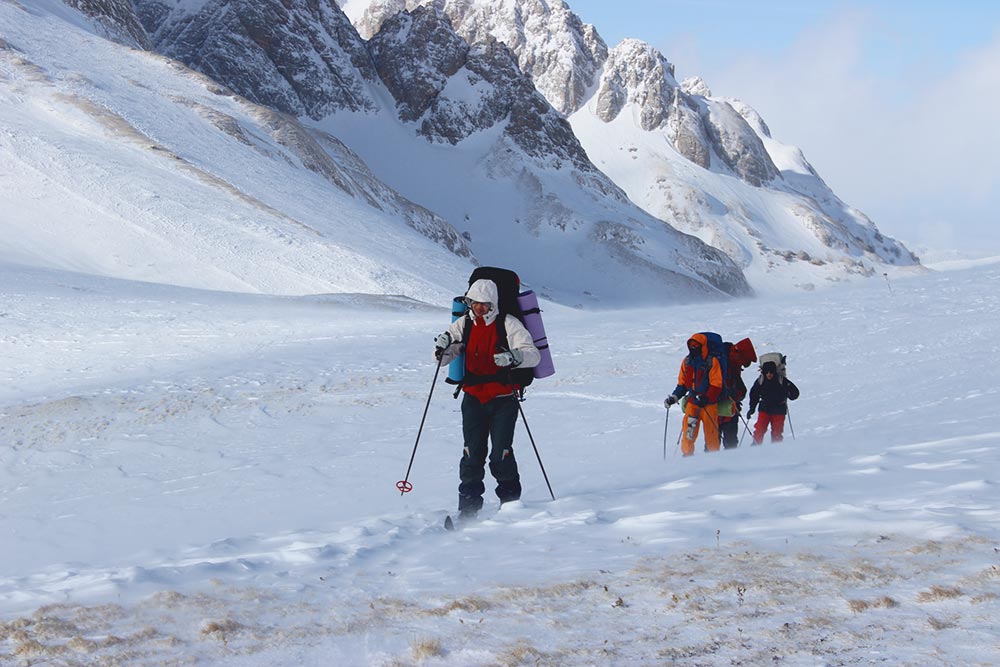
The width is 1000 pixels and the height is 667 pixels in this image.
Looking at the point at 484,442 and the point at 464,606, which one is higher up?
the point at 484,442

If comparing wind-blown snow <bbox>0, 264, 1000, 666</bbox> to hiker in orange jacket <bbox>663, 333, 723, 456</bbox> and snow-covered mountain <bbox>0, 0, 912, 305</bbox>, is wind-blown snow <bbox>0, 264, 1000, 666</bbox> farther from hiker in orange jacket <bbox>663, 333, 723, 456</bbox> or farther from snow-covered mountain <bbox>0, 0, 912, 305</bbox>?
snow-covered mountain <bbox>0, 0, 912, 305</bbox>

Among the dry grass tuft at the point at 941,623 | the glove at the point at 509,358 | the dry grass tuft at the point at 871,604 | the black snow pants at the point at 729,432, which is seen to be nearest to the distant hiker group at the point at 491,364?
the glove at the point at 509,358

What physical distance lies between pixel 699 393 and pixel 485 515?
4.80 metres

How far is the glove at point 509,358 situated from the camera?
823 centimetres

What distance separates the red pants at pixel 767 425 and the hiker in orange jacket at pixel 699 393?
4.25 ft

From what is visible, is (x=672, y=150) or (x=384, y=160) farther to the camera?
(x=672, y=150)

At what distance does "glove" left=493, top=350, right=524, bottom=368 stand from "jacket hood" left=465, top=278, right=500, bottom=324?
387 millimetres

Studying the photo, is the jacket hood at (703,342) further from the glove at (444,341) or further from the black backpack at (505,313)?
the glove at (444,341)

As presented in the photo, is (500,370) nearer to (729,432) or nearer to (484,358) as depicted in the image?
(484,358)

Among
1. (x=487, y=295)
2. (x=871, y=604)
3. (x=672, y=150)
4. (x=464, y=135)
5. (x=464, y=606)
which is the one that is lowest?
(x=464, y=606)

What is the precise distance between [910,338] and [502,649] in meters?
19.1

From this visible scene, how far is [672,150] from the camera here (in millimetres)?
177625

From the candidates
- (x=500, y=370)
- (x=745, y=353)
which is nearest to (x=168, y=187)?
(x=745, y=353)

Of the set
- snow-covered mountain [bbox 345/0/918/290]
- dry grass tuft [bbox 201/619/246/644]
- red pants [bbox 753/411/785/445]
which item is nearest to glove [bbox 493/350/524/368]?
dry grass tuft [bbox 201/619/246/644]
